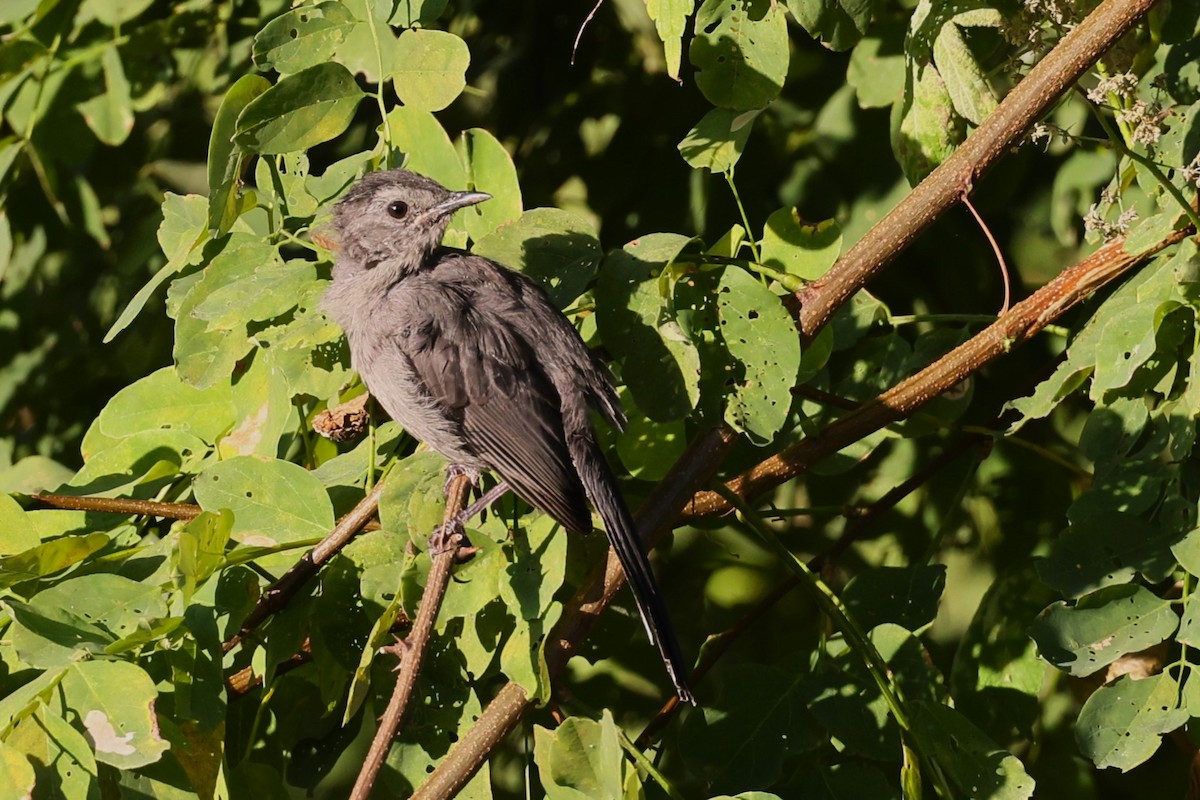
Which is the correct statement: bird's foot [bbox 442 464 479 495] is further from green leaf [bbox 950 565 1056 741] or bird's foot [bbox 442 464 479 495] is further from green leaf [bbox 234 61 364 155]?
green leaf [bbox 950 565 1056 741]

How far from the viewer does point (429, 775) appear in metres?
2.66

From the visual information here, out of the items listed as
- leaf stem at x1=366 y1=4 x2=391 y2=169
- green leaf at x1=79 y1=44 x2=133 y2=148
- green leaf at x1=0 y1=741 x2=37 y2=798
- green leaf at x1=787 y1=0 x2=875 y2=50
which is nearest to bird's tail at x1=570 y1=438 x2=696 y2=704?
leaf stem at x1=366 y1=4 x2=391 y2=169

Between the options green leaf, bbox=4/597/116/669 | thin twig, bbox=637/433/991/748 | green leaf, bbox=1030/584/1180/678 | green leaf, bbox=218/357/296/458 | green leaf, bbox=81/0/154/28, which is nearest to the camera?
green leaf, bbox=4/597/116/669

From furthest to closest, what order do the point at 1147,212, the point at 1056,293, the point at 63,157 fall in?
1. the point at 63,157
2. the point at 1147,212
3. the point at 1056,293

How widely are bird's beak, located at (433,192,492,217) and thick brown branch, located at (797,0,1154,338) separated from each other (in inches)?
29.8

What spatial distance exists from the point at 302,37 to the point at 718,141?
0.90m

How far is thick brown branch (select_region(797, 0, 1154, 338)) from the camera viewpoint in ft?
8.40

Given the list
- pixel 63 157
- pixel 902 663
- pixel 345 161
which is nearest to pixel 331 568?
pixel 345 161

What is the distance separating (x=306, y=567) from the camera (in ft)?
8.90

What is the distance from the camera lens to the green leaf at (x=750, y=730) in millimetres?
2623

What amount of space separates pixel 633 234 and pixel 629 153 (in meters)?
0.26

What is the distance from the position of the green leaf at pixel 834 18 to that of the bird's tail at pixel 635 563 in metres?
1.06

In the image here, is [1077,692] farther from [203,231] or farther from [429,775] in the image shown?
[203,231]

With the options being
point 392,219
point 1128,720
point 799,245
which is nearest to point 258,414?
point 392,219
